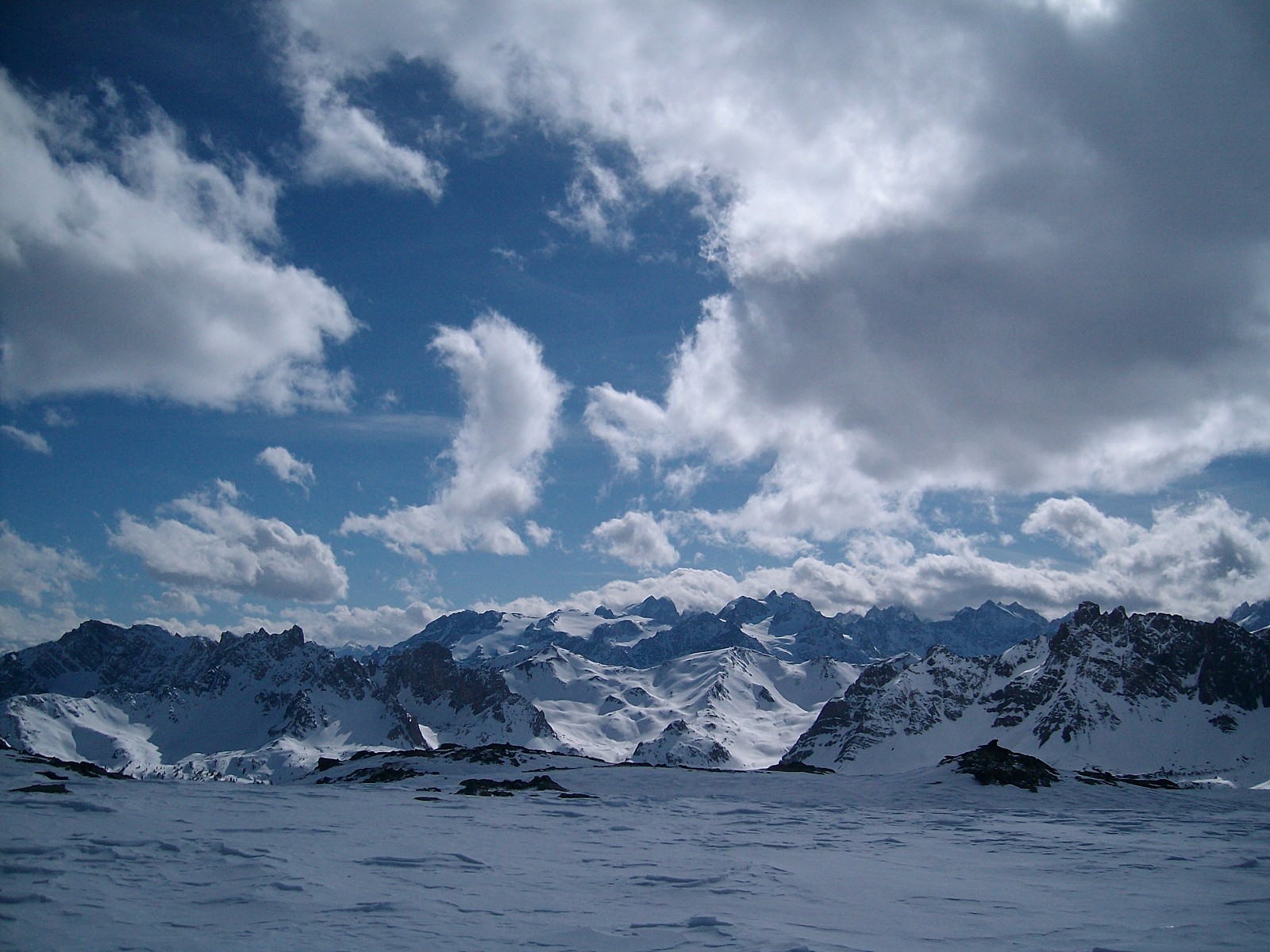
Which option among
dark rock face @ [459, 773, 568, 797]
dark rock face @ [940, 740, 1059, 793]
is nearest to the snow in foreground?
dark rock face @ [459, 773, 568, 797]

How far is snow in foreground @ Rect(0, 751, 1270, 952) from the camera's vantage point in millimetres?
11953

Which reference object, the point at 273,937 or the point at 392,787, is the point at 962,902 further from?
the point at 392,787

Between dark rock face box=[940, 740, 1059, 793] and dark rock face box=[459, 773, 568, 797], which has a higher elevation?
dark rock face box=[940, 740, 1059, 793]

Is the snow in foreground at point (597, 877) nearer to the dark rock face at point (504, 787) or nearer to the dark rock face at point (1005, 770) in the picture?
the dark rock face at point (504, 787)

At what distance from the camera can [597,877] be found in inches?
679

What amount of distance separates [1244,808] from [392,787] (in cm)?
4609

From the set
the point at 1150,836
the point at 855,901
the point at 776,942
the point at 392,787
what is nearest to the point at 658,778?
the point at 392,787

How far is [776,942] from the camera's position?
11641mm

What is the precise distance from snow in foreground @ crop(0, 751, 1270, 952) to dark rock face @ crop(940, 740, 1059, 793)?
8.70m

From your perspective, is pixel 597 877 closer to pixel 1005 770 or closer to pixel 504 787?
pixel 504 787

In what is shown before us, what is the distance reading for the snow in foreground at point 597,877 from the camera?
11953 mm

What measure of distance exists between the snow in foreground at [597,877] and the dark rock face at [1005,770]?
28.5 ft

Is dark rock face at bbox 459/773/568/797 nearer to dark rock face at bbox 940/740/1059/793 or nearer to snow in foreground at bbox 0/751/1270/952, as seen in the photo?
snow in foreground at bbox 0/751/1270/952

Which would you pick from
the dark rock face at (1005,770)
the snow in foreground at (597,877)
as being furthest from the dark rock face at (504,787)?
the dark rock face at (1005,770)
